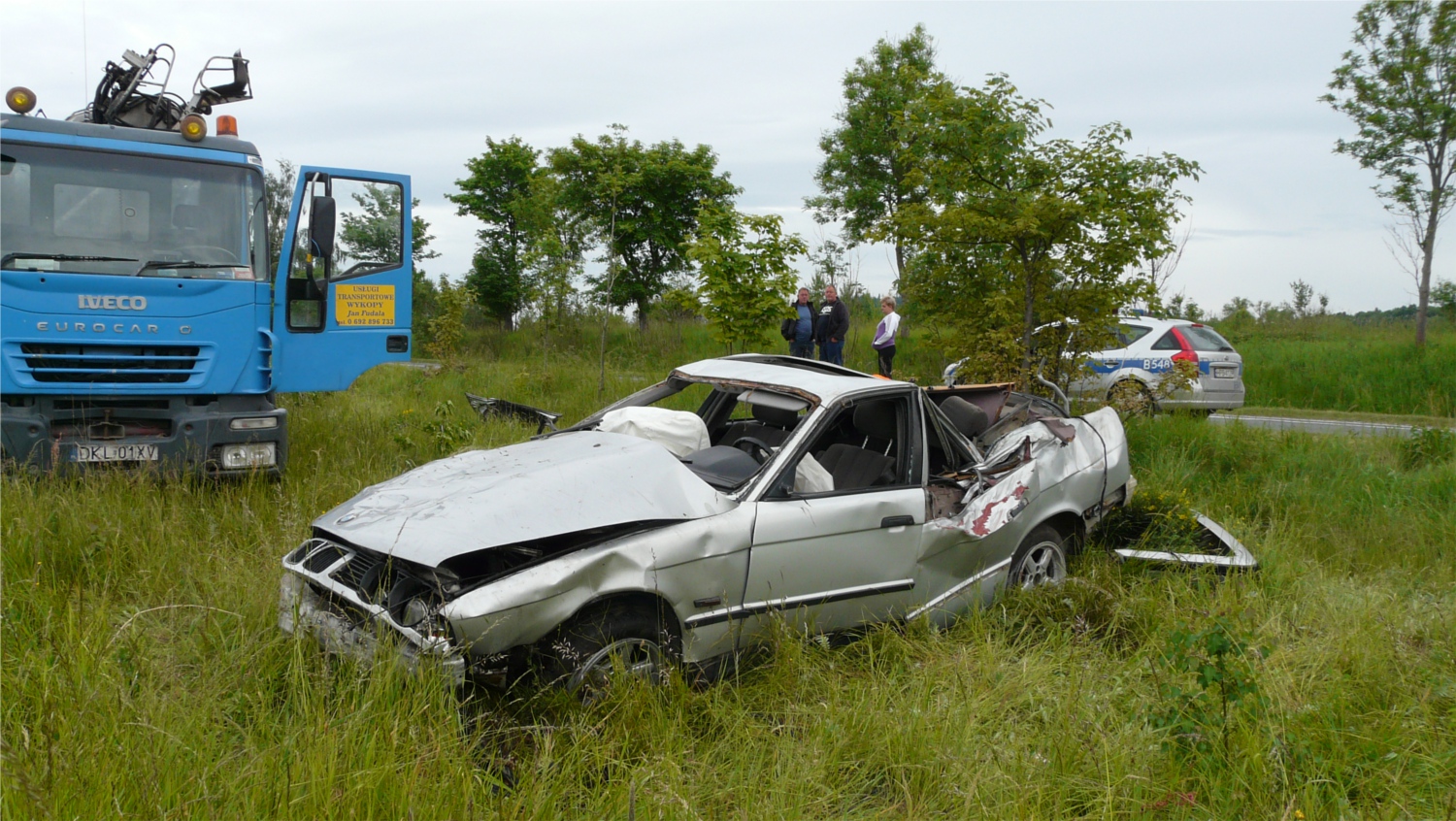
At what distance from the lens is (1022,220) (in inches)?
320

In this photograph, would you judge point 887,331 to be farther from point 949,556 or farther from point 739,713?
point 739,713

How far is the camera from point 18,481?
543cm


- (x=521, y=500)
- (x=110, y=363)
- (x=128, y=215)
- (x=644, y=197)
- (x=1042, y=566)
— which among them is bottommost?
(x=1042, y=566)

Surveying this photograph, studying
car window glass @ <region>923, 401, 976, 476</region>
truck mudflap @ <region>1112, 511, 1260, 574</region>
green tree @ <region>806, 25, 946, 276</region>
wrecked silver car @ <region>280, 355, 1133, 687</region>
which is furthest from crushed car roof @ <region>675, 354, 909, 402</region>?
green tree @ <region>806, 25, 946, 276</region>

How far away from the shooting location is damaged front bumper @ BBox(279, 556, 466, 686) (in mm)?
3080

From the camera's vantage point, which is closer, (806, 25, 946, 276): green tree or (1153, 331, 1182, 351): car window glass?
(1153, 331, 1182, 351): car window glass

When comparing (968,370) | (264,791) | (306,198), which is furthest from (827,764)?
(968,370)

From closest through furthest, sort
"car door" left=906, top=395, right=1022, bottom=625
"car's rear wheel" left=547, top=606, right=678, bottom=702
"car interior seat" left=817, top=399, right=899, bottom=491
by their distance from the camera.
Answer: "car's rear wheel" left=547, top=606, right=678, bottom=702
"car door" left=906, top=395, right=1022, bottom=625
"car interior seat" left=817, top=399, right=899, bottom=491

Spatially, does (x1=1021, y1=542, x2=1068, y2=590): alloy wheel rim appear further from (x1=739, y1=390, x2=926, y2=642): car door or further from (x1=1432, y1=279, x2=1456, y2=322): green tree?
(x1=1432, y1=279, x2=1456, y2=322): green tree

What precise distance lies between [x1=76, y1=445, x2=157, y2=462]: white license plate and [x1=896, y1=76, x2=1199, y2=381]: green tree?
21.8 ft

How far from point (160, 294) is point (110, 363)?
560 mm

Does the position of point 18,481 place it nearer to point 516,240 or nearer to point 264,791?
point 264,791

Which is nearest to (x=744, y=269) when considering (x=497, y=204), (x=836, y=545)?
(x=836, y=545)

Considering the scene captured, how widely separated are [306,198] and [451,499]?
13.2ft
